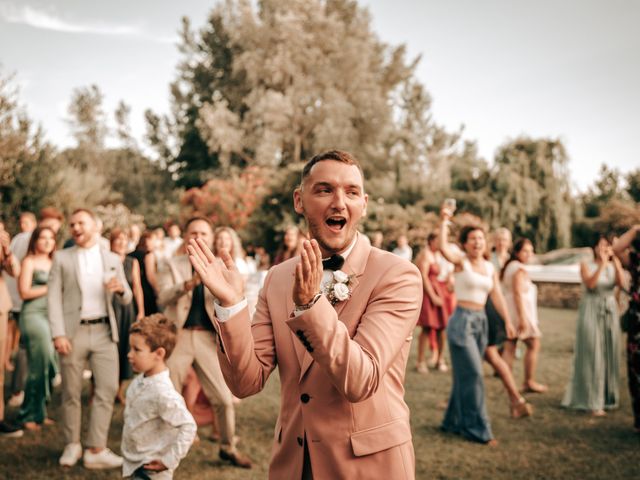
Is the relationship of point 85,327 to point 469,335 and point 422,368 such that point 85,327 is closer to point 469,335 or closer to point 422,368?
point 469,335

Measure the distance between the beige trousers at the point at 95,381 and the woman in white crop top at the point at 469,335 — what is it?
3625 mm

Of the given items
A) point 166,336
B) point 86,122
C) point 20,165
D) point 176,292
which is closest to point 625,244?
point 176,292

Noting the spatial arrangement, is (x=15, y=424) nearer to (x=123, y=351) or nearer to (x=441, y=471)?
(x=123, y=351)

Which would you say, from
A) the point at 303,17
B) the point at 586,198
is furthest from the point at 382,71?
the point at 586,198

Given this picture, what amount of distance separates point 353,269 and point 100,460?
4.05m

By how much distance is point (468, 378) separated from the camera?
6.05 meters

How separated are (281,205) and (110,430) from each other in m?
17.6

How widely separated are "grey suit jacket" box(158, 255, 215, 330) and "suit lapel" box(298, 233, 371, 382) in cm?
342

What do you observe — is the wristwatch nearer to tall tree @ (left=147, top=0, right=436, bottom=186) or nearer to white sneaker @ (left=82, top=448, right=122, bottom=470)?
white sneaker @ (left=82, top=448, right=122, bottom=470)

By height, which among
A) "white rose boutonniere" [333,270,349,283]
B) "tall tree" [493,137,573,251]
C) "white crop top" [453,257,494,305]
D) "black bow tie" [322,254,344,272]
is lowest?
"white crop top" [453,257,494,305]

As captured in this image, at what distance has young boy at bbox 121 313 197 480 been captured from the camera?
3.41 m

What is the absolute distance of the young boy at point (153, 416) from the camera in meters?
3.41

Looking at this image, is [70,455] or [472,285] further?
[472,285]

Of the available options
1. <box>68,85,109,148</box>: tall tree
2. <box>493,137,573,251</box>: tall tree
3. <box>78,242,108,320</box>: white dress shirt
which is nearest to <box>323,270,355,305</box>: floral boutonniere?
<box>78,242,108,320</box>: white dress shirt
